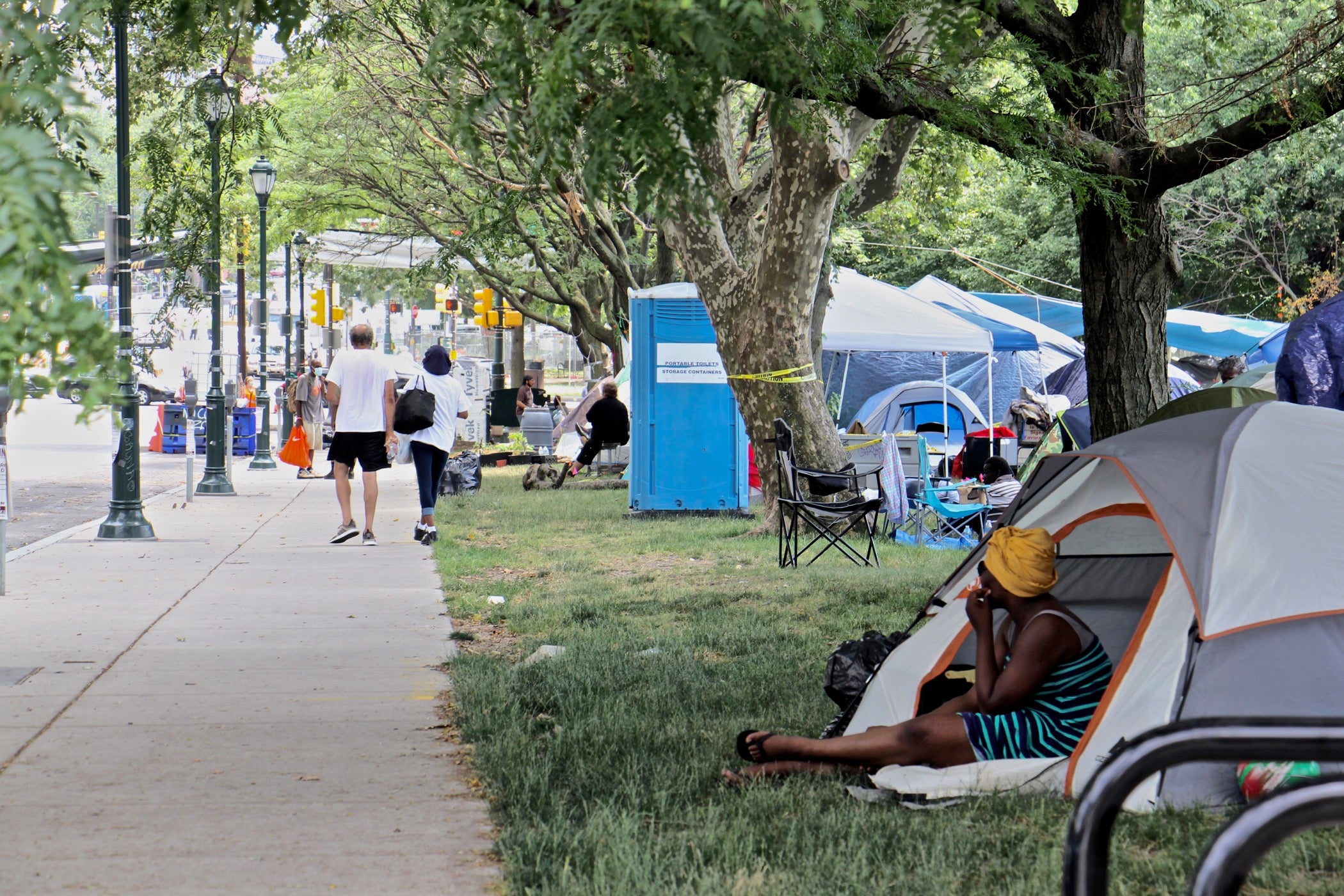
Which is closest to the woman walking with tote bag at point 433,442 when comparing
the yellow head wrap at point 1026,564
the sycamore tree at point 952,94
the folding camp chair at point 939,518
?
the sycamore tree at point 952,94

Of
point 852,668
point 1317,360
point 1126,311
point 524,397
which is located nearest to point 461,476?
point 1126,311

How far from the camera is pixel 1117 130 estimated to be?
7445mm

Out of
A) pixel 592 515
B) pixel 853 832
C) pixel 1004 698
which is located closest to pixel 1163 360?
pixel 1004 698

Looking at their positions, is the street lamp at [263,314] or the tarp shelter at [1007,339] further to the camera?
the street lamp at [263,314]

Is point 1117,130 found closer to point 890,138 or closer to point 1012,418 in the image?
point 890,138

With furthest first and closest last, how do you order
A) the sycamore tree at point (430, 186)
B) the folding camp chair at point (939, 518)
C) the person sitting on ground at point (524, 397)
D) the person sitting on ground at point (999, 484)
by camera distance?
the person sitting on ground at point (524, 397) → the sycamore tree at point (430, 186) → the folding camp chair at point (939, 518) → the person sitting on ground at point (999, 484)

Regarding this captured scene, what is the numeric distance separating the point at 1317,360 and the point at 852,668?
3913 millimetres

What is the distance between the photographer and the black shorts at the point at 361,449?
40.4 ft

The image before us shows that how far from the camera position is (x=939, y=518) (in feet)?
43.2

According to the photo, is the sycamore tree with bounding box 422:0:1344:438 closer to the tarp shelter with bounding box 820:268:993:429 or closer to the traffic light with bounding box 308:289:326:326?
the tarp shelter with bounding box 820:268:993:429

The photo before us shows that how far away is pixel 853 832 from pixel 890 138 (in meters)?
11.7

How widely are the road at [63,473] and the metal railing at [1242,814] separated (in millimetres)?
7504

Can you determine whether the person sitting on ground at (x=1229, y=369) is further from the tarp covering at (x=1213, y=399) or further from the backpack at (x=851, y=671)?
the backpack at (x=851, y=671)

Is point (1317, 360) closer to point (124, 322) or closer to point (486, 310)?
point (124, 322)
